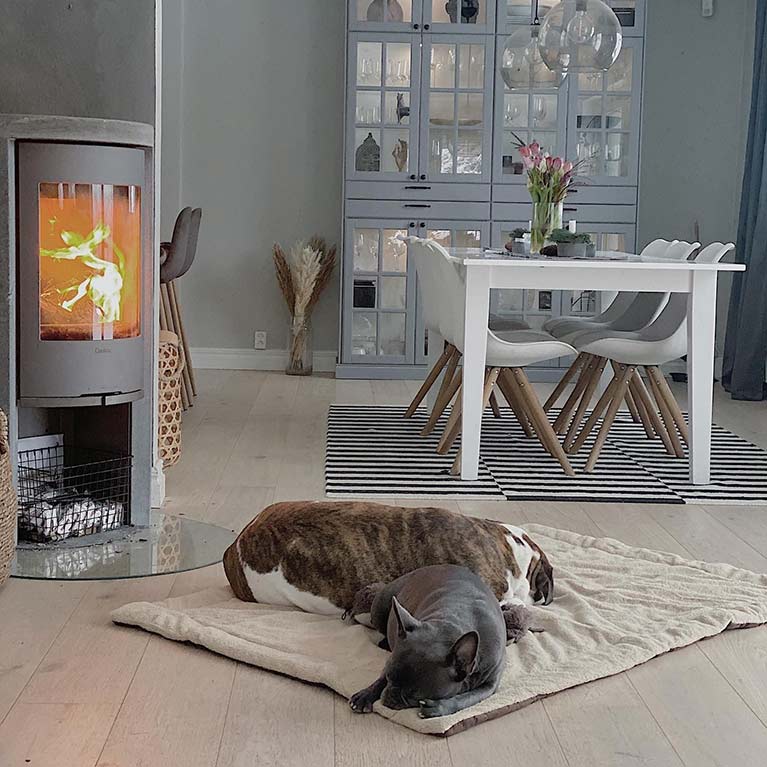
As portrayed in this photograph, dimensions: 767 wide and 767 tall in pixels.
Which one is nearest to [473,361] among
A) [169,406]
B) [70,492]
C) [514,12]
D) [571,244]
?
[571,244]

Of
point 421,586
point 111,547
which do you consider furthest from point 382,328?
point 421,586

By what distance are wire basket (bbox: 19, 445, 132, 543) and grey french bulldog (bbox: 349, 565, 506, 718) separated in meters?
1.29

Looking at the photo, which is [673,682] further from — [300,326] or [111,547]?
[300,326]

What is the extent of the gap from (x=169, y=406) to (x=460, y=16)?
12.4 ft

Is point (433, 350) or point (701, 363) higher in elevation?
point (701, 363)

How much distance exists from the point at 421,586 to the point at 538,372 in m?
4.91

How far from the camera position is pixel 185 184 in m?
7.46

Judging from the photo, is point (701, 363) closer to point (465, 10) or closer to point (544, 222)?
point (544, 222)

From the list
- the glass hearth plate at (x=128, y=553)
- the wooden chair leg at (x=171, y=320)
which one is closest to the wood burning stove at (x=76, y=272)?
the glass hearth plate at (x=128, y=553)

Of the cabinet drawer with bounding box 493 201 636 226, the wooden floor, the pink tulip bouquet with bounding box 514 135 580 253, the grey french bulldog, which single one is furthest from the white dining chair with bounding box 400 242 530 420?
the grey french bulldog

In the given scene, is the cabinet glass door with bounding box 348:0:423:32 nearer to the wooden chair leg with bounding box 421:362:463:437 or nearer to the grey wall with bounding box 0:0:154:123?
the wooden chair leg with bounding box 421:362:463:437

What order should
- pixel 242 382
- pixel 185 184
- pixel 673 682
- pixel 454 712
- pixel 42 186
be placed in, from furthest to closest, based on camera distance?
1. pixel 185 184
2. pixel 242 382
3. pixel 42 186
4. pixel 673 682
5. pixel 454 712

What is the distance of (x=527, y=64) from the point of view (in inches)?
214

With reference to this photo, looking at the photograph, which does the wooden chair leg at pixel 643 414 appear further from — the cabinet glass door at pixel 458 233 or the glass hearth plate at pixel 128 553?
the glass hearth plate at pixel 128 553
